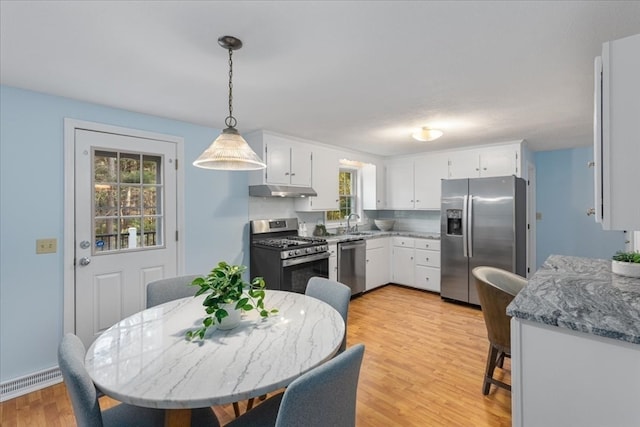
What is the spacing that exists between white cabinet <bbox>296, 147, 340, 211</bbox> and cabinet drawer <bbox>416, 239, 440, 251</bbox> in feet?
4.62

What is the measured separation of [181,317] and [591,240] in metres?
5.68

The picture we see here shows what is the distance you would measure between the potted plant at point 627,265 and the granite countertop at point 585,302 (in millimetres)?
47

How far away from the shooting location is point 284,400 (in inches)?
35.9

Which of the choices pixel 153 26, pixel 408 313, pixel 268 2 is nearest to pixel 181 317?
pixel 153 26

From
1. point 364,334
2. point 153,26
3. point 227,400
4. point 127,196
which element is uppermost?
point 153,26

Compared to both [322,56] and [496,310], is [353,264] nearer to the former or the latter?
[496,310]

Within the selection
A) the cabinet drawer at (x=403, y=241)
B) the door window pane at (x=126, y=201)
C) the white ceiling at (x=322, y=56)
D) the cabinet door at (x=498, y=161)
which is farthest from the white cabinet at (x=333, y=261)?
the cabinet door at (x=498, y=161)

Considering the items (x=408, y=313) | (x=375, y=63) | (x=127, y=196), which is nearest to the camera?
(x=375, y=63)

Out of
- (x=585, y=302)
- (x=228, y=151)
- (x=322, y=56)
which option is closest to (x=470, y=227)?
(x=585, y=302)

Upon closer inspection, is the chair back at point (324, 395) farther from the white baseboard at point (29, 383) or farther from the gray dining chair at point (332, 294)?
the white baseboard at point (29, 383)

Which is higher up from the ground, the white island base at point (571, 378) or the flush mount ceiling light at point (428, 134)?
the flush mount ceiling light at point (428, 134)

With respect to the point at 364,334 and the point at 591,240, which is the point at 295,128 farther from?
the point at 591,240

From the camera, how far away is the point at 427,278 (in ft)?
15.1

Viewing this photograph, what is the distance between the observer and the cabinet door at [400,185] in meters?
5.04
